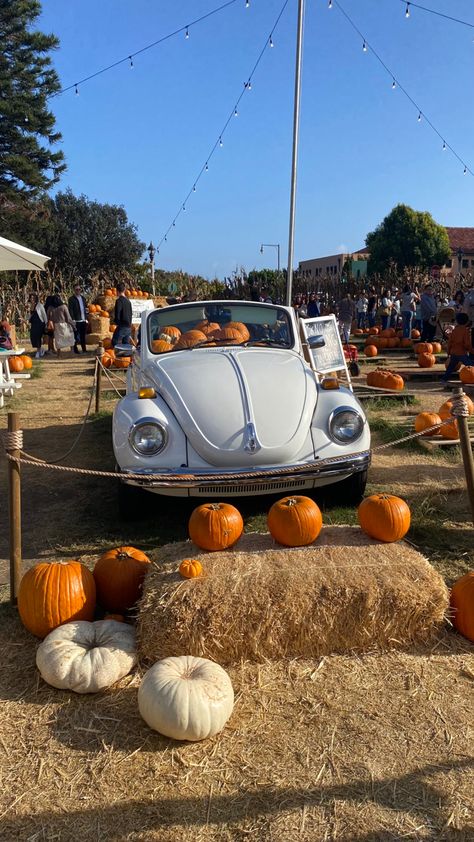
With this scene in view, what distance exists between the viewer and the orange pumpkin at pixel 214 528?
3.33 meters

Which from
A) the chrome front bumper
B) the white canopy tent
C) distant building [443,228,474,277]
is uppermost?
distant building [443,228,474,277]

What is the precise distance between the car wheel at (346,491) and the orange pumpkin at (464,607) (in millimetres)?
1426

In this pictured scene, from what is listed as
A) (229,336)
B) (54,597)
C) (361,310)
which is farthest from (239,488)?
(361,310)

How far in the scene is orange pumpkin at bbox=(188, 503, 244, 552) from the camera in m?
3.33

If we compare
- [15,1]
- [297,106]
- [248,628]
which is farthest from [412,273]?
[248,628]

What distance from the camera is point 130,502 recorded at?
4449mm

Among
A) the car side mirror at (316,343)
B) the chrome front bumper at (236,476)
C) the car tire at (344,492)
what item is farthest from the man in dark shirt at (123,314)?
the chrome front bumper at (236,476)

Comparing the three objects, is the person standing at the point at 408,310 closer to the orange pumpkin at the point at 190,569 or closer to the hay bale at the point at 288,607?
the hay bale at the point at 288,607

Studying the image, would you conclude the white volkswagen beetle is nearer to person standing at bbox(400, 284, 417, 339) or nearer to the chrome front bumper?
the chrome front bumper

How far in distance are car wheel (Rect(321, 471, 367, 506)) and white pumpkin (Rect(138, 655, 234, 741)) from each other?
7.50 ft

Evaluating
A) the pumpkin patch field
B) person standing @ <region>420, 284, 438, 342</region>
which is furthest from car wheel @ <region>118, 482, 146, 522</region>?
person standing @ <region>420, 284, 438, 342</region>

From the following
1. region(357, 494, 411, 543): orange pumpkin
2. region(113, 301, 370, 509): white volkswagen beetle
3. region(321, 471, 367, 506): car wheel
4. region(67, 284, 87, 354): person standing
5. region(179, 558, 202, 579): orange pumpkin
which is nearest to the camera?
region(179, 558, 202, 579): orange pumpkin

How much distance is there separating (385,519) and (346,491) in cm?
124

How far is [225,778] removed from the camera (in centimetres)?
221
